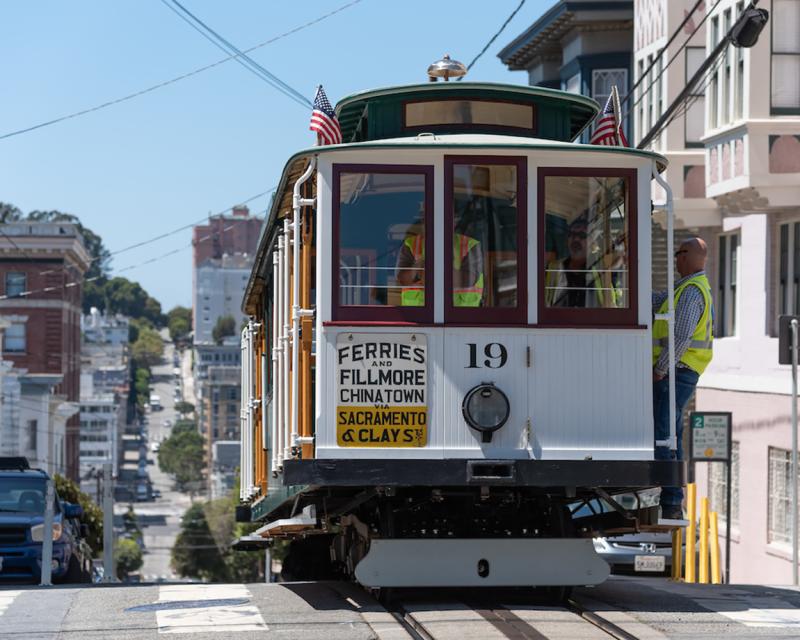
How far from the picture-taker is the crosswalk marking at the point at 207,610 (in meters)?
10.6

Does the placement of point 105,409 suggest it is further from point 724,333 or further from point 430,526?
point 430,526

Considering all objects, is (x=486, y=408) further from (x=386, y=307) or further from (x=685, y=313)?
(x=685, y=313)

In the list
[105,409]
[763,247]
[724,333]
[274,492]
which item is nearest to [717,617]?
[274,492]

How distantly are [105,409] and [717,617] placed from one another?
190 meters

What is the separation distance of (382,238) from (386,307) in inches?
18.2

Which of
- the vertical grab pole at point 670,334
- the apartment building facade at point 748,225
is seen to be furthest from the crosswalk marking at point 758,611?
the apartment building facade at point 748,225

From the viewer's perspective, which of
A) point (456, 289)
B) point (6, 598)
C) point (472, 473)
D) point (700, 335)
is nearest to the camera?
point (472, 473)

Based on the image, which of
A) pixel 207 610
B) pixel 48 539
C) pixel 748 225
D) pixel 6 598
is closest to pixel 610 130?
pixel 207 610

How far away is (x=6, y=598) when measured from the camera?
12.7 m

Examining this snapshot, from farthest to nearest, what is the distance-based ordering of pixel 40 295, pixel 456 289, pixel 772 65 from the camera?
pixel 40 295
pixel 772 65
pixel 456 289

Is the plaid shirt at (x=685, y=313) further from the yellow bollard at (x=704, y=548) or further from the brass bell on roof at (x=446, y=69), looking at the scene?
the yellow bollard at (x=704, y=548)

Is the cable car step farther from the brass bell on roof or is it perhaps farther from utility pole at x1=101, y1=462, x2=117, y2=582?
utility pole at x1=101, y1=462, x2=117, y2=582

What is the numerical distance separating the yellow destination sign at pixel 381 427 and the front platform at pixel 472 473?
15 cm

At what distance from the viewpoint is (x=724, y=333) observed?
2825 centimetres
